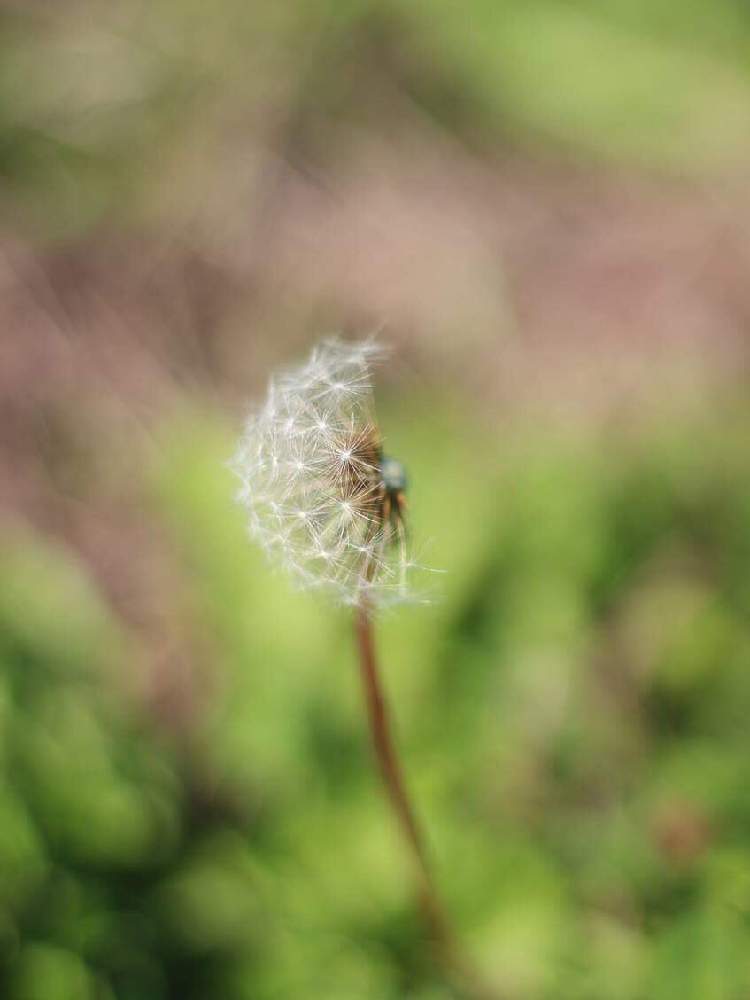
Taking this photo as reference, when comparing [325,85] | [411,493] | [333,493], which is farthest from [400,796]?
[325,85]

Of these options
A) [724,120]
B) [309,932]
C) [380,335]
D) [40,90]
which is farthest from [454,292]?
[309,932]

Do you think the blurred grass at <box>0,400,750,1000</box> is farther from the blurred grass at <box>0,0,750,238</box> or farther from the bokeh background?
the blurred grass at <box>0,0,750,238</box>

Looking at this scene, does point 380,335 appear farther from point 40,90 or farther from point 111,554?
point 40,90

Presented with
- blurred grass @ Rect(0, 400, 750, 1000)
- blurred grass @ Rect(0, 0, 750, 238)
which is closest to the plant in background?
blurred grass @ Rect(0, 400, 750, 1000)

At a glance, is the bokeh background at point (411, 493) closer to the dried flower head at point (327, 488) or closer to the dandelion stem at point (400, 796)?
the dandelion stem at point (400, 796)

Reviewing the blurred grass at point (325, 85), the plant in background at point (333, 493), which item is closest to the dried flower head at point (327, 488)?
the plant in background at point (333, 493)

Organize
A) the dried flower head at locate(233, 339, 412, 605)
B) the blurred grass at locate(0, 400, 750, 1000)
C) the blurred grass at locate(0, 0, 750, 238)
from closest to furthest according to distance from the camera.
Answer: the dried flower head at locate(233, 339, 412, 605) < the blurred grass at locate(0, 400, 750, 1000) < the blurred grass at locate(0, 0, 750, 238)

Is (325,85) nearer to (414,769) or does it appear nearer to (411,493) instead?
(411,493)
